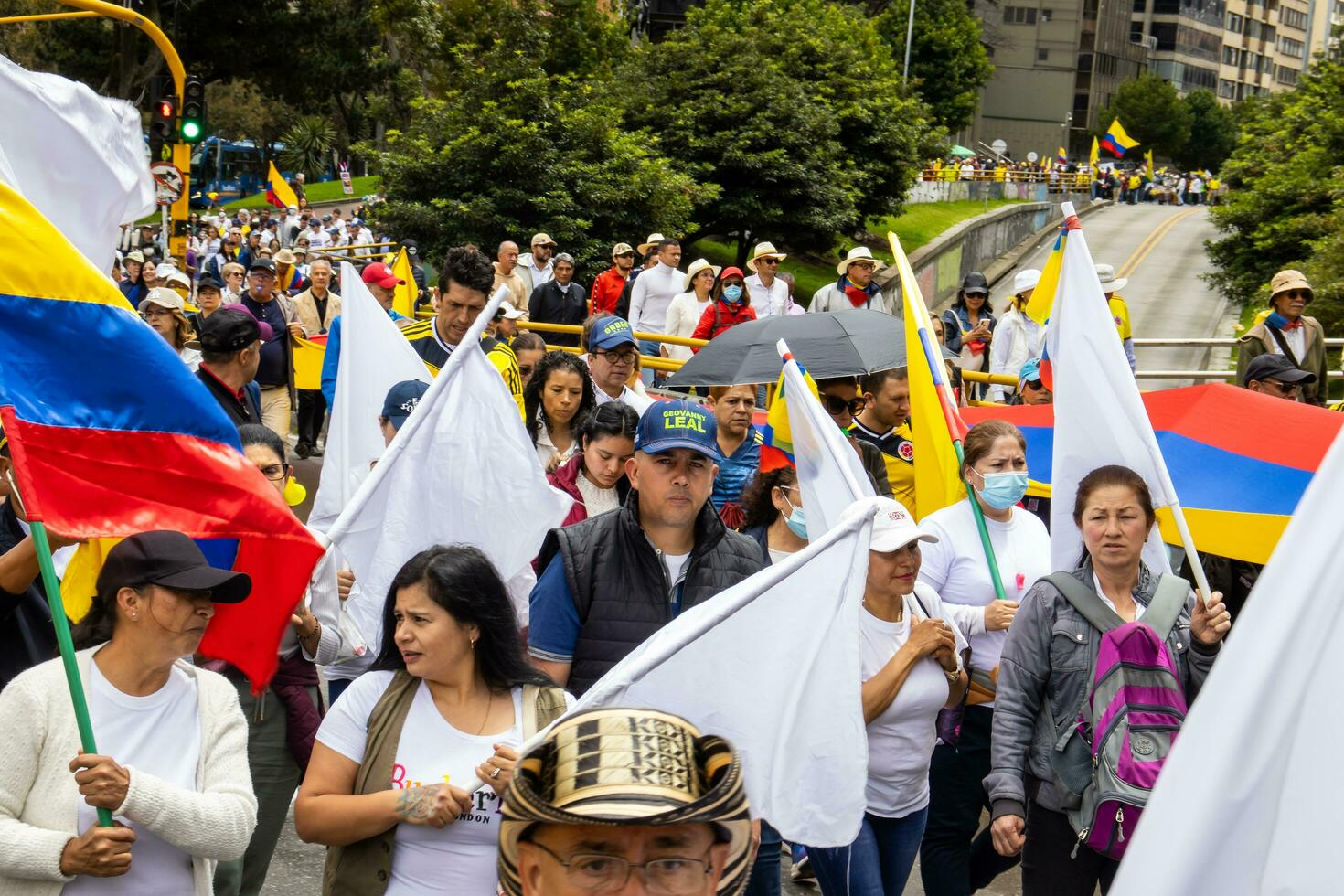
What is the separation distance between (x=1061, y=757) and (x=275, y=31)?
1898 inches

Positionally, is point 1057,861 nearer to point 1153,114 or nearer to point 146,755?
point 146,755

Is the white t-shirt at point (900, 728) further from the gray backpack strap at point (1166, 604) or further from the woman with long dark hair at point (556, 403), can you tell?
the woman with long dark hair at point (556, 403)

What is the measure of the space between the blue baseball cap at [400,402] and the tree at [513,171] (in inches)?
612

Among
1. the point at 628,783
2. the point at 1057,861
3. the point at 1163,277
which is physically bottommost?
the point at 1163,277

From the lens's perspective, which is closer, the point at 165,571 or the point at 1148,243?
the point at 165,571

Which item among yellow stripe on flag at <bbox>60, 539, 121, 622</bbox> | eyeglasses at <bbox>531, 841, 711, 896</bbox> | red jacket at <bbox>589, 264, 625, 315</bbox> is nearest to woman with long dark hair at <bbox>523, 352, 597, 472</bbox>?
yellow stripe on flag at <bbox>60, 539, 121, 622</bbox>

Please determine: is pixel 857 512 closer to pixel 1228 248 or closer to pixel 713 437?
pixel 713 437

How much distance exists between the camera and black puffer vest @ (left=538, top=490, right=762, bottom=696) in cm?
458

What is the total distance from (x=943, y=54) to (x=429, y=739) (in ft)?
229

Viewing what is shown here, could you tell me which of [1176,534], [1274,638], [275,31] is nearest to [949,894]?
[1176,534]

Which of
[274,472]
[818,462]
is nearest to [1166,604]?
[818,462]

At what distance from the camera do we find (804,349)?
7996 millimetres

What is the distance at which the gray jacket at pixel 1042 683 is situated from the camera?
4613 mm

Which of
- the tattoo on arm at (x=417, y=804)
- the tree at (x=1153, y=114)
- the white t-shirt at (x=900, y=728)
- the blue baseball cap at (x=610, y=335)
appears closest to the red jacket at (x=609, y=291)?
the blue baseball cap at (x=610, y=335)
